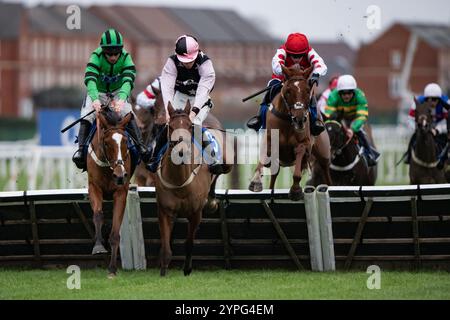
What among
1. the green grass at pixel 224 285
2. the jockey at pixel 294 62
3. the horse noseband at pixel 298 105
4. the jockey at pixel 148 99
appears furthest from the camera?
the jockey at pixel 148 99

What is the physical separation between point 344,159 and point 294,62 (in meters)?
2.89

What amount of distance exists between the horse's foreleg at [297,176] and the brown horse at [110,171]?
5.65 feet

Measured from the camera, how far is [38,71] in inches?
2776

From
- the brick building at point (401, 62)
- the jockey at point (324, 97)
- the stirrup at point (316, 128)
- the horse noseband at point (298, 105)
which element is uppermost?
the brick building at point (401, 62)

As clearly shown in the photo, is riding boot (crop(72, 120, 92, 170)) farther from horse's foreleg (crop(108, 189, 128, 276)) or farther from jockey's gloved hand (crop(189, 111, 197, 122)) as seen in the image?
jockey's gloved hand (crop(189, 111, 197, 122))

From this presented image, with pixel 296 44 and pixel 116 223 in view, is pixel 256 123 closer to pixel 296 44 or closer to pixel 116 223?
pixel 296 44

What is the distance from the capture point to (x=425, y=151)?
633 inches

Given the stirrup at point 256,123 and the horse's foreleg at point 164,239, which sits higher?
the stirrup at point 256,123

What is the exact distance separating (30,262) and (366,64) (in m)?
66.8

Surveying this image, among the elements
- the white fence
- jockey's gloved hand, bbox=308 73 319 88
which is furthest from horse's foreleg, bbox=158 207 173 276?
the white fence

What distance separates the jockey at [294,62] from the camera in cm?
1260

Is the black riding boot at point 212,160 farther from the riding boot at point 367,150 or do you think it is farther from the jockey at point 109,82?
the riding boot at point 367,150

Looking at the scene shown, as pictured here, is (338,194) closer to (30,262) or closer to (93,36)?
(30,262)

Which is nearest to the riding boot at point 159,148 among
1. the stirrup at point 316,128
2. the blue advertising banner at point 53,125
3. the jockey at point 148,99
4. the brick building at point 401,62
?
the stirrup at point 316,128
